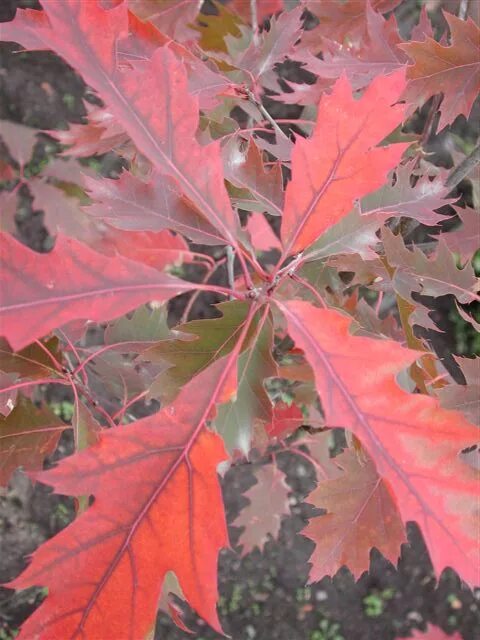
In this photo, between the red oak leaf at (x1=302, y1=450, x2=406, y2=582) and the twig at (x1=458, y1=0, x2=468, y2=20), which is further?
the twig at (x1=458, y1=0, x2=468, y2=20)

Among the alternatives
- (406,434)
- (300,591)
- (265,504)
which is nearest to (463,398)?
(406,434)

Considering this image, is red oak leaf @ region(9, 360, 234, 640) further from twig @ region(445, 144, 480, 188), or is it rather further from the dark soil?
the dark soil

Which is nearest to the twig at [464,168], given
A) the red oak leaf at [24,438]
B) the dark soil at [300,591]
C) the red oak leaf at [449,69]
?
the red oak leaf at [449,69]

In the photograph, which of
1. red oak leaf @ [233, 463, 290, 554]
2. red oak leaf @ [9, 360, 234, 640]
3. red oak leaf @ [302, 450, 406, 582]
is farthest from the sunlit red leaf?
red oak leaf @ [233, 463, 290, 554]

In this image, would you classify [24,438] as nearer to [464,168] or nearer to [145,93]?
[145,93]

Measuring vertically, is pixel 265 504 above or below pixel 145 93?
below

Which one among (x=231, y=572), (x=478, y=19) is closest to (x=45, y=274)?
(x=478, y=19)
